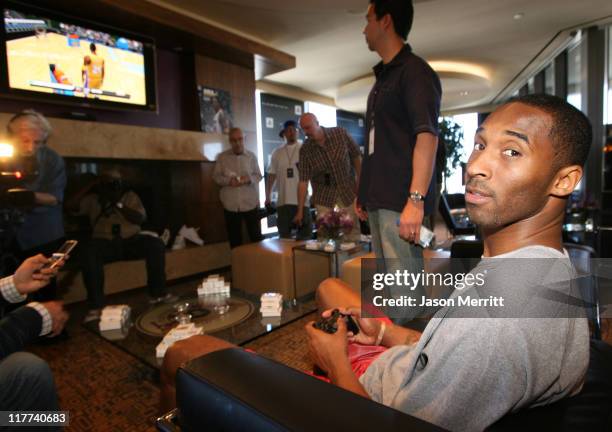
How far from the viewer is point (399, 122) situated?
1.43 m

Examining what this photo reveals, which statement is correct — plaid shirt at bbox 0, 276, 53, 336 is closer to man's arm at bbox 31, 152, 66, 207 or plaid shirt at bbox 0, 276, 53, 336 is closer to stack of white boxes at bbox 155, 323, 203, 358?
stack of white boxes at bbox 155, 323, 203, 358

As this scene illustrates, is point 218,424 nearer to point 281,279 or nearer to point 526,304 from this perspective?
point 526,304

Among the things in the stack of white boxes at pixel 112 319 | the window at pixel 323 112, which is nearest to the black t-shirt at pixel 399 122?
the stack of white boxes at pixel 112 319

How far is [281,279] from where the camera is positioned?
2.80 metres

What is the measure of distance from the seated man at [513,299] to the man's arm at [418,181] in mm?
615

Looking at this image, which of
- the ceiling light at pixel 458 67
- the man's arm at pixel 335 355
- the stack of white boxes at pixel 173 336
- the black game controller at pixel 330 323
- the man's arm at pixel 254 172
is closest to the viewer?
the man's arm at pixel 335 355

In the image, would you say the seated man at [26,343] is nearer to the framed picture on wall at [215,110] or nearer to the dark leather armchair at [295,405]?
the dark leather armchair at [295,405]

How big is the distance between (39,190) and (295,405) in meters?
2.57

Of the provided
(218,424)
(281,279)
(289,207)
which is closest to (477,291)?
(218,424)

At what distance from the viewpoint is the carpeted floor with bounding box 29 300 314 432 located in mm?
1583

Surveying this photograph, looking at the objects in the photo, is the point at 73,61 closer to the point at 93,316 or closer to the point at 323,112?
the point at 93,316

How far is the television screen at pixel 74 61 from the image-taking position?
111 inches

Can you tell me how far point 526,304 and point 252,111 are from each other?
4557 millimetres

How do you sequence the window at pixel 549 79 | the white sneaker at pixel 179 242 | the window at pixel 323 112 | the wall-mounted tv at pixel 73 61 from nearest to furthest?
the wall-mounted tv at pixel 73 61, the white sneaker at pixel 179 242, the window at pixel 549 79, the window at pixel 323 112
